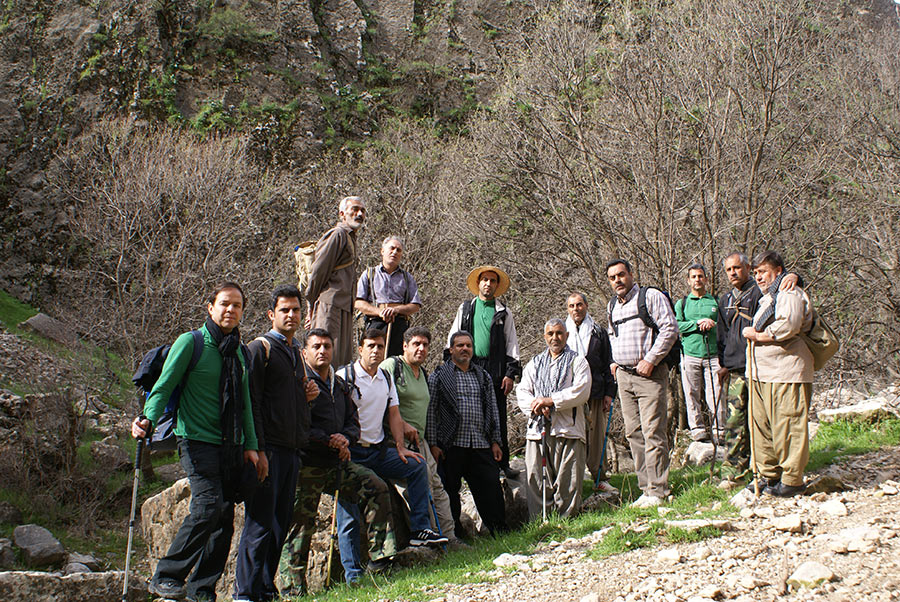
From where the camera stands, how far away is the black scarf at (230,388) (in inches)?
180

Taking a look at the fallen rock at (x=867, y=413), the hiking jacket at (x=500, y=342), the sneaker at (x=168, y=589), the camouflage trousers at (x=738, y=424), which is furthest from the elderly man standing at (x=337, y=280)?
the fallen rock at (x=867, y=413)

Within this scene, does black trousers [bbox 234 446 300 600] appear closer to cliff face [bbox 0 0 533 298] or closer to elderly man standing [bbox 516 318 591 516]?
elderly man standing [bbox 516 318 591 516]

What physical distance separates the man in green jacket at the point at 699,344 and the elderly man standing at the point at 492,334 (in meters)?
1.95

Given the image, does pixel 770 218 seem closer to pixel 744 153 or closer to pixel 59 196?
pixel 744 153

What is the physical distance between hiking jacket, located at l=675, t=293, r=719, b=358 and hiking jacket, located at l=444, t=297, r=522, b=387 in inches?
73.3

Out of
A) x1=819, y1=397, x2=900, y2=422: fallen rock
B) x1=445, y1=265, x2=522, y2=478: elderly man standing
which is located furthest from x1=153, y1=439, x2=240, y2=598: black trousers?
x1=819, y1=397, x2=900, y2=422: fallen rock

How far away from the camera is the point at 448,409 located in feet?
21.6

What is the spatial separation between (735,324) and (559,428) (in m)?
1.86

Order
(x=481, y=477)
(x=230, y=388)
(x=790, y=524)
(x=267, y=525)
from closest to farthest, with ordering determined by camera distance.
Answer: (x=230, y=388) → (x=790, y=524) → (x=267, y=525) → (x=481, y=477)

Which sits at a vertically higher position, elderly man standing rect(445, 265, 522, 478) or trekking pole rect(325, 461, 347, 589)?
elderly man standing rect(445, 265, 522, 478)

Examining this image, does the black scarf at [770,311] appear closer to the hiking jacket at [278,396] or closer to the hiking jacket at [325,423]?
the hiking jacket at [325,423]

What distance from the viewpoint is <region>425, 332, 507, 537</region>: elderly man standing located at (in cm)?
652

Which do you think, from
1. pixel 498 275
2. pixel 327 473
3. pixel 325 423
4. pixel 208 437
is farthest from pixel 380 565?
pixel 498 275

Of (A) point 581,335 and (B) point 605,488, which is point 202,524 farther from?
(B) point 605,488
